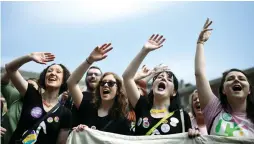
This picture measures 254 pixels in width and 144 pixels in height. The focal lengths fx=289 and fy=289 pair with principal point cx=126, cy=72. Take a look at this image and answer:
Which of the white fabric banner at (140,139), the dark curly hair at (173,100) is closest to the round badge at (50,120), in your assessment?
the white fabric banner at (140,139)

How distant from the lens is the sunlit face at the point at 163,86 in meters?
3.58

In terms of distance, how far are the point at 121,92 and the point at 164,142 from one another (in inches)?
44.9

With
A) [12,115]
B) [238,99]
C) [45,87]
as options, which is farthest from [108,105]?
[238,99]

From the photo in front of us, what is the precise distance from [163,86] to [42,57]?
5.17 feet

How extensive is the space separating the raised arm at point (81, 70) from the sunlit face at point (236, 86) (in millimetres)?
1485

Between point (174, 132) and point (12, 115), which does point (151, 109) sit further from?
point (12, 115)

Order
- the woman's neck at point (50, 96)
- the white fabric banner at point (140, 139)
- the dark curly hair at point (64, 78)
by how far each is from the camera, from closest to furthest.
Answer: the white fabric banner at point (140, 139), the woman's neck at point (50, 96), the dark curly hair at point (64, 78)

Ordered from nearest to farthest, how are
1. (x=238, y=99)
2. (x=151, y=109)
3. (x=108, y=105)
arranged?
(x=238, y=99)
(x=151, y=109)
(x=108, y=105)

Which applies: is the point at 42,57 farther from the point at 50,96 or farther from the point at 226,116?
the point at 226,116

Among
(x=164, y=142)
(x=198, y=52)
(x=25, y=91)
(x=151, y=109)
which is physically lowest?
(x=164, y=142)

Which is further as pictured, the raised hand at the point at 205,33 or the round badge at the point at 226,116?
the raised hand at the point at 205,33

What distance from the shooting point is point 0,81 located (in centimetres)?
385

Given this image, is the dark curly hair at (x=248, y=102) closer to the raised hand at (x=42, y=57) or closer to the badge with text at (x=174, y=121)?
the badge with text at (x=174, y=121)

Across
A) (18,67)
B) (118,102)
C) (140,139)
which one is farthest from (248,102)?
(18,67)
